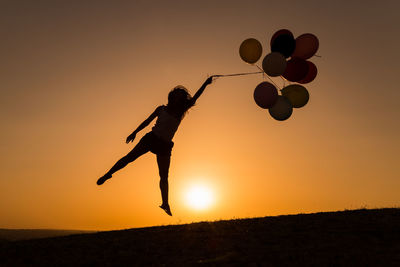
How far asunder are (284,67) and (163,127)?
2.83 metres

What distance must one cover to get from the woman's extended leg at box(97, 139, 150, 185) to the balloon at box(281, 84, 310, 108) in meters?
3.26

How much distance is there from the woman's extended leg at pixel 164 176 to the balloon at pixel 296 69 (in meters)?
3.16

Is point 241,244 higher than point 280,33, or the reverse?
point 280,33

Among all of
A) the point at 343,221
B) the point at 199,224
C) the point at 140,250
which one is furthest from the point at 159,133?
the point at 343,221

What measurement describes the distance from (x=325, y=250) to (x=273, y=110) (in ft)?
12.6

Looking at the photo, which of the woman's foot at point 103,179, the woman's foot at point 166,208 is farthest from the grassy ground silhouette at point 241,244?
the woman's foot at point 103,179

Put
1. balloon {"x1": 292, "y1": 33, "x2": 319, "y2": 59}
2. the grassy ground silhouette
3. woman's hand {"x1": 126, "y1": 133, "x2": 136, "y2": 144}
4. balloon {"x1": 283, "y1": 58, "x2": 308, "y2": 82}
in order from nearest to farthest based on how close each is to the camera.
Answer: the grassy ground silhouette < woman's hand {"x1": 126, "y1": 133, "x2": 136, "y2": 144} < balloon {"x1": 283, "y1": 58, "x2": 308, "y2": 82} < balloon {"x1": 292, "y1": 33, "x2": 319, "y2": 59}

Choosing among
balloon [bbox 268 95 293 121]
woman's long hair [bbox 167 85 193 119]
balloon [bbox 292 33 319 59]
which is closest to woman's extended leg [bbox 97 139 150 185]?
woman's long hair [bbox 167 85 193 119]

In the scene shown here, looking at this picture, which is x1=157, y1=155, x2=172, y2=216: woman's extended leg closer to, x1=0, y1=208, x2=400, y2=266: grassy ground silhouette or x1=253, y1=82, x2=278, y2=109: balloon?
x1=0, y1=208, x2=400, y2=266: grassy ground silhouette

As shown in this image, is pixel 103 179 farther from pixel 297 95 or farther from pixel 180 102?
pixel 297 95

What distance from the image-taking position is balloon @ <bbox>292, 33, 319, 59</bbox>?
9.94m

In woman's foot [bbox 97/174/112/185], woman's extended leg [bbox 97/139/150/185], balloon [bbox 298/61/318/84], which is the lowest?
woman's foot [bbox 97/174/112/185]

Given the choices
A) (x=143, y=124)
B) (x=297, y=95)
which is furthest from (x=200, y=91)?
(x=297, y=95)

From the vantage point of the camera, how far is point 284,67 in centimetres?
959
